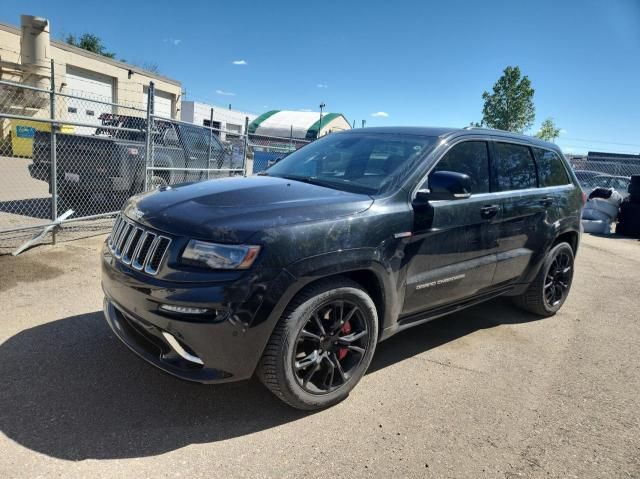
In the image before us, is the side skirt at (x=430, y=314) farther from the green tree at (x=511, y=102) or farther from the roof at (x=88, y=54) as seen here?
the green tree at (x=511, y=102)

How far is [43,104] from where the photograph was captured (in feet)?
59.1

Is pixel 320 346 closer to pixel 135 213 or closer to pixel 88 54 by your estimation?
pixel 135 213

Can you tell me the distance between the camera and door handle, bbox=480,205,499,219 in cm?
368

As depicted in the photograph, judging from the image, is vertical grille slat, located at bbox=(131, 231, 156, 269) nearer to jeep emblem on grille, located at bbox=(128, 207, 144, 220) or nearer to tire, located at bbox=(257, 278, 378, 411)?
jeep emblem on grille, located at bbox=(128, 207, 144, 220)

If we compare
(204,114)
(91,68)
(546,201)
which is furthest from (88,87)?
(546,201)

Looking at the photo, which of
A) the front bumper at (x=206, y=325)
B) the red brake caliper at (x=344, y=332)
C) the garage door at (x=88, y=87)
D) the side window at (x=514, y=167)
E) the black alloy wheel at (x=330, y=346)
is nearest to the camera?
the front bumper at (x=206, y=325)

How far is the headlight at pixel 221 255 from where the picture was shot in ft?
8.05

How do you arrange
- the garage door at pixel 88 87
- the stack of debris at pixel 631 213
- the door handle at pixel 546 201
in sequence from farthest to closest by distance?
the garage door at pixel 88 87
the stack of debris at pixel 631 213
the door handle at pixel 546 201

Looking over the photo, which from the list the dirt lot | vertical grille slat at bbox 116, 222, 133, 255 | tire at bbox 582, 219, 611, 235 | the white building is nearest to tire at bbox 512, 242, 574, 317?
the dirt lot

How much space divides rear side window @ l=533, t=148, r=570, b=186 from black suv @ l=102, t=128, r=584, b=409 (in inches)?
18.1

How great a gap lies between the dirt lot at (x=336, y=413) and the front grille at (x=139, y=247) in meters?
0.86

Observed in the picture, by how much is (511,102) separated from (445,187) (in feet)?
116

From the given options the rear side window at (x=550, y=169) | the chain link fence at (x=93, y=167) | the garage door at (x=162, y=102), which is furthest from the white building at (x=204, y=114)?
the rear side window at (x=550, y=169)

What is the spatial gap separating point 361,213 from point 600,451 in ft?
6.60
